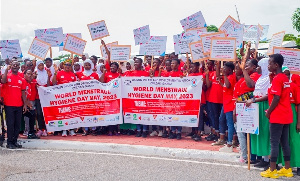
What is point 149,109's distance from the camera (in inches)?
406

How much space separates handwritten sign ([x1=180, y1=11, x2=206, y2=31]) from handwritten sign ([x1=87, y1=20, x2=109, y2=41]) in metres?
2.46

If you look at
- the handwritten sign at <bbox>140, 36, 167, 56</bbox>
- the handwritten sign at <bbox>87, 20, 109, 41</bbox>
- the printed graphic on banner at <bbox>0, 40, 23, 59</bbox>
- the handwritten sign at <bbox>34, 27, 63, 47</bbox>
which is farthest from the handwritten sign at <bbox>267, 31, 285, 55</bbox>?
the printed graphic on banner at <bbox>0, 40, 23, 59</bbox>

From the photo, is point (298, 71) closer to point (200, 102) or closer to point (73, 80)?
point (200, 102)

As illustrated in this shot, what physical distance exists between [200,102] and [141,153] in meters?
2.14

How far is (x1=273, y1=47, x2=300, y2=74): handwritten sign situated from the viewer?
22.8ft

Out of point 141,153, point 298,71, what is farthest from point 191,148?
point 298,71

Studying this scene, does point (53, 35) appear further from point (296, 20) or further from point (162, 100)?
point (296, 20)

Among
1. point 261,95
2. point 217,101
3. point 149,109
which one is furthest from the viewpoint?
point 149,109

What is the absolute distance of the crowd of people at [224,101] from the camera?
6441mm

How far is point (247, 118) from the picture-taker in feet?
→ 22.7

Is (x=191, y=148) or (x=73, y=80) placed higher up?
(x=73, y=80)

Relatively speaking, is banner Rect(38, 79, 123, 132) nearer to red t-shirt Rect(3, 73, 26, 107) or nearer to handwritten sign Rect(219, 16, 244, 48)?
red t-shirt Rect(3, 73, 26, 107)

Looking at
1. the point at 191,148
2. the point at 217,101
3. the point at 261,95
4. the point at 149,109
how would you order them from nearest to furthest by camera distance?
the point at 261,95 → the point at 191,148 → the point at 217,101 → the point at 149,109

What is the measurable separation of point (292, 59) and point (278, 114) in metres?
1.21
